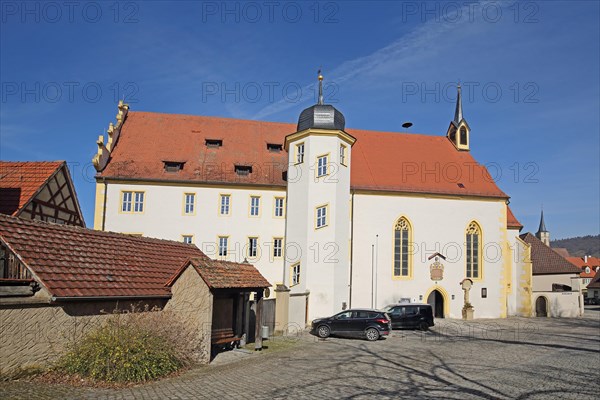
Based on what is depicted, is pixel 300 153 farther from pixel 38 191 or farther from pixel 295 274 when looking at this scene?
pixel 38 191

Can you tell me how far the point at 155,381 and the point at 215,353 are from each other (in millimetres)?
4728

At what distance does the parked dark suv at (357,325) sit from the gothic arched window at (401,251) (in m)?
10.2

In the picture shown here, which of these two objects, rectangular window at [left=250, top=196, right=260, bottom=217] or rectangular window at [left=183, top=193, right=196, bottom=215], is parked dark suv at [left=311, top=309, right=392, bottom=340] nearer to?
rectangular window at [left=250, top=196, right=260, bottom=217]

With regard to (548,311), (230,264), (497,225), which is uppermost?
(497,225)

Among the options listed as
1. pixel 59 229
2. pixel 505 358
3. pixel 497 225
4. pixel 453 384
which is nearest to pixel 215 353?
pixel 59 229

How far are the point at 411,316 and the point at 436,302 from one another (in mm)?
8011

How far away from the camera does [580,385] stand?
41.4ft

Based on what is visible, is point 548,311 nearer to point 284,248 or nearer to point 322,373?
point 284,248

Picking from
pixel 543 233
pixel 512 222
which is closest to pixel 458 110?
pixel 512 222

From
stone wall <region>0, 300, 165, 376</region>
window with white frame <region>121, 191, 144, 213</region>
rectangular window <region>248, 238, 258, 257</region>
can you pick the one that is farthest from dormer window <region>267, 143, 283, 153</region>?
stone wall <region>0, 300, 165, 376</region>

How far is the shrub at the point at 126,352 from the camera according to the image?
11.4 meters

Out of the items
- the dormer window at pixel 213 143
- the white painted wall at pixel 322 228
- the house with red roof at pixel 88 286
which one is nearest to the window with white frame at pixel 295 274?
the white painted wall at pixel 322 228

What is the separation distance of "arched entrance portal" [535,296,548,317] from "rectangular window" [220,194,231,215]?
84.6 ft

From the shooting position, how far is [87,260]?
13.8 m
